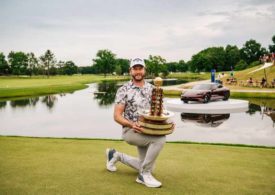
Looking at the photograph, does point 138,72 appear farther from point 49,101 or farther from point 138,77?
point 49,101

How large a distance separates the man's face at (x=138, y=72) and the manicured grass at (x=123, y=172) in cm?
163

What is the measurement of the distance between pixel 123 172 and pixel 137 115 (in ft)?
3.79

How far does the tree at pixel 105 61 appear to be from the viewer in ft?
531

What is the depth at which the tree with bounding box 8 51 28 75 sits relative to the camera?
14812cm

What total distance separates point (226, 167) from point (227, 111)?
21.7m

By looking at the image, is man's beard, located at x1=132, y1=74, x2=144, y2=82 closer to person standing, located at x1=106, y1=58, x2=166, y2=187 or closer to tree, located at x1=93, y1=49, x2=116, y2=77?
person standing, located at x1=106, y1=58, x2=166, y2=187

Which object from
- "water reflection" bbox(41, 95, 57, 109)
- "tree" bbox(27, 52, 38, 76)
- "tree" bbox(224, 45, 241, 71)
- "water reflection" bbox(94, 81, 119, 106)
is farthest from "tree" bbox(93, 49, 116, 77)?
"water reflection" bbox(41, 95, 57, 109)

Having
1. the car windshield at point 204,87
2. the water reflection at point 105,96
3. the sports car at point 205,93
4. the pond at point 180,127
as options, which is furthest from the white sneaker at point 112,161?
the water reflection at point 105,96

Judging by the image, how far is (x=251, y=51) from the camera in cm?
15262

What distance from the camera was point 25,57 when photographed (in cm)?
15438

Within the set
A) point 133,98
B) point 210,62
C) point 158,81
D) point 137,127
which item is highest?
point 210,62

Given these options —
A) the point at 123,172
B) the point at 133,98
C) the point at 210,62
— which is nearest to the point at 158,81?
the point at 133,98

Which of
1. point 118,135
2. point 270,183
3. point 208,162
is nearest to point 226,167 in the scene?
point 208,162

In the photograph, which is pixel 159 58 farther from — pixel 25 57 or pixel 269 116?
pixel 269 116
